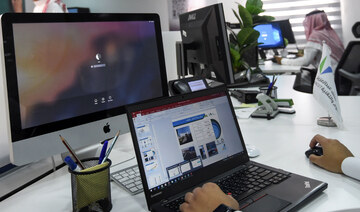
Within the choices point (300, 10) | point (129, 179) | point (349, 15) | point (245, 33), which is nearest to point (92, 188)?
point (129, 179)

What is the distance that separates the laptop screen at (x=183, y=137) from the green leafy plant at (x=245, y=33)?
1.01 m

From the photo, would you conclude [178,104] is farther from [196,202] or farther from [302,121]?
[302,121]

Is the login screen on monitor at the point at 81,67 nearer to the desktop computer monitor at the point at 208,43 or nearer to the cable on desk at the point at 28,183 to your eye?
the cable on desk at the point at 28,183

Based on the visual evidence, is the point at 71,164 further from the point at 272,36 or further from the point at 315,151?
the point at 272,36

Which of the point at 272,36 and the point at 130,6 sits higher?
the point at 130,6

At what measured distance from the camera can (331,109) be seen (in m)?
1.22

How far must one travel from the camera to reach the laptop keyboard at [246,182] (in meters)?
0.78

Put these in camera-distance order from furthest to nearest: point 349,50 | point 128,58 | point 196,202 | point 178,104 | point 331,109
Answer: point 349,50 < point 331,109 < point 128,58 < point 178,104 < point 196,202

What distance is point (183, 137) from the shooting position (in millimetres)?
851

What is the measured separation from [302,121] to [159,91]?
0.61 m

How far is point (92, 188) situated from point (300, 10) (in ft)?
15.9

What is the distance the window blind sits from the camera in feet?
15.3

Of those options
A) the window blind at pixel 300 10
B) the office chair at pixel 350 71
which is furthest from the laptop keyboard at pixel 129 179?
the window blind at pixel 300 10

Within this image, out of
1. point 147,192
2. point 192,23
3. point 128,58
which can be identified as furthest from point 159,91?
point 192,23
